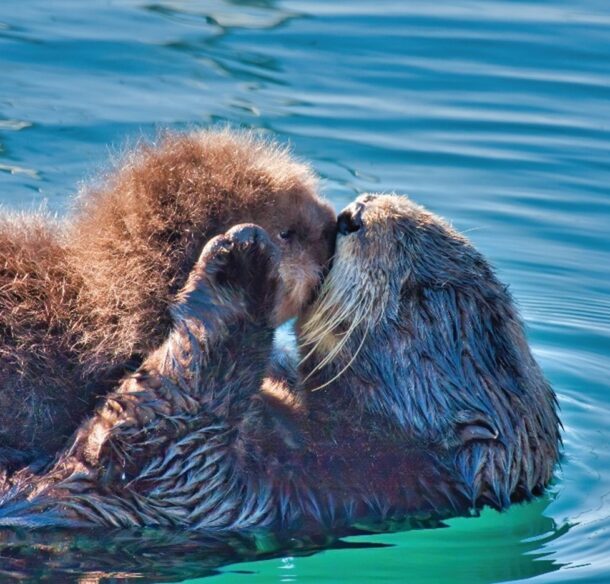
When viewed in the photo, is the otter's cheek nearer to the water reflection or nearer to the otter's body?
the otter's body

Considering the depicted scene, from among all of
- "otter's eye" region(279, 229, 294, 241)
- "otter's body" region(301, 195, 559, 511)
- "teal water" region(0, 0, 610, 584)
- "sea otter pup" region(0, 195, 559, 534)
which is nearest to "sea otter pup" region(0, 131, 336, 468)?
"otter's eye" region(279, 229, 294, 241)

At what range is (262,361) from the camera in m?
4.74

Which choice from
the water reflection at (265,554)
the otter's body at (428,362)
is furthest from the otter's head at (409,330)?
the water reflection at (265,554)

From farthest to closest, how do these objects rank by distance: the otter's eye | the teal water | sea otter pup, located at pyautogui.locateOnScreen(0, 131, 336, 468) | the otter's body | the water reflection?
1. the teal water
2. the otter's body
3. the otter's eye
4. sea otter pup, located at pyautogui.locateOnScreen(0, 131, 336, 468)
5. the water reflection

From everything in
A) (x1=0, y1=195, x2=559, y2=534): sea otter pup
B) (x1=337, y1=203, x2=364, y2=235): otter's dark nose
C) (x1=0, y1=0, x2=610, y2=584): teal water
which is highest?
(x1=0, y1=0, x2=610, y2=584): teal water

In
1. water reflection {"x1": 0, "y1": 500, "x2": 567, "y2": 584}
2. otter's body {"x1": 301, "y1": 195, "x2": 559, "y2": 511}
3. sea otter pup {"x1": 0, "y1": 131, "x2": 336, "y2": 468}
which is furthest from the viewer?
otter's body {"x1": 301, "y1": 195, "x2": 559, "y2": 511}

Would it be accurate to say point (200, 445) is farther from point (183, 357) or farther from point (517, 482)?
point (517, 482)

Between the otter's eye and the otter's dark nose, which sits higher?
the otter's dark nose

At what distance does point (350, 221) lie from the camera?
5090 mm

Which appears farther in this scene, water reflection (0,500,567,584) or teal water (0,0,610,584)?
teal water (0,0,610,584)

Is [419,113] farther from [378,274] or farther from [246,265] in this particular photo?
[246,265]

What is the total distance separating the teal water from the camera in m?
6.65

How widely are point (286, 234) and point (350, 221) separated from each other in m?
0.30

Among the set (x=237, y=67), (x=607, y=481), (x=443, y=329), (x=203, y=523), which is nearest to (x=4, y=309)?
(x=203, y=523)
